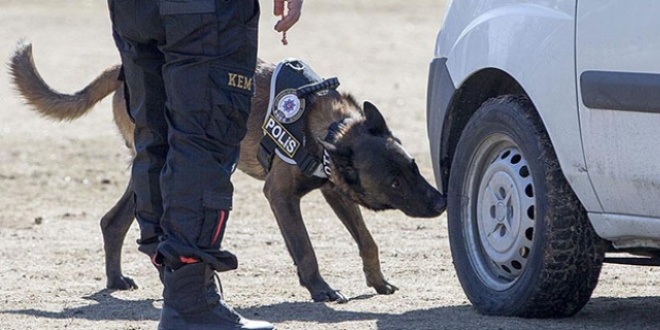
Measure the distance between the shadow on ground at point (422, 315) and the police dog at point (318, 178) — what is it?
17.8 inches

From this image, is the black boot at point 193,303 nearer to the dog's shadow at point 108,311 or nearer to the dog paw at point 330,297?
the dog's shadow at point 108,311

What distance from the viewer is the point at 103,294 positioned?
6273mm

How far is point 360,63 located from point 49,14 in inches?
329

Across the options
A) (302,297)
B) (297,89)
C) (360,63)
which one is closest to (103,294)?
(302,297)

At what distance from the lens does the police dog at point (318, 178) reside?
6223mm

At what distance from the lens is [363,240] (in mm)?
6570

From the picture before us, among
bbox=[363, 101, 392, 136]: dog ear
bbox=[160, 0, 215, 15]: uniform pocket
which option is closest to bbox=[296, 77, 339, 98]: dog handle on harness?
bbox=[363, 101, 392, 136]: dog ear

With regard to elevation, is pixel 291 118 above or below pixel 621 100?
below

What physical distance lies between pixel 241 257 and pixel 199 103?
10.5ft

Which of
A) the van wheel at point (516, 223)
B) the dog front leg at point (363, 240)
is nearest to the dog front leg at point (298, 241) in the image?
the dog front leg at point (363, 240)

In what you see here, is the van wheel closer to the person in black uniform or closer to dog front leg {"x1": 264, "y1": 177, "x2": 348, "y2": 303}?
dog front leg {"x1": 264, "y1": 177, "x2": 348, "y2": 303}

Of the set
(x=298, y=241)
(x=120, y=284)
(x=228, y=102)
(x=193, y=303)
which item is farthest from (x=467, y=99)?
(x=120, y=284)

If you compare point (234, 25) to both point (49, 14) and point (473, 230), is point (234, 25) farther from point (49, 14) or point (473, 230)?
Answer: point (49, 14)

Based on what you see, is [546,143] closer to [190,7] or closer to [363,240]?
[190,7]
